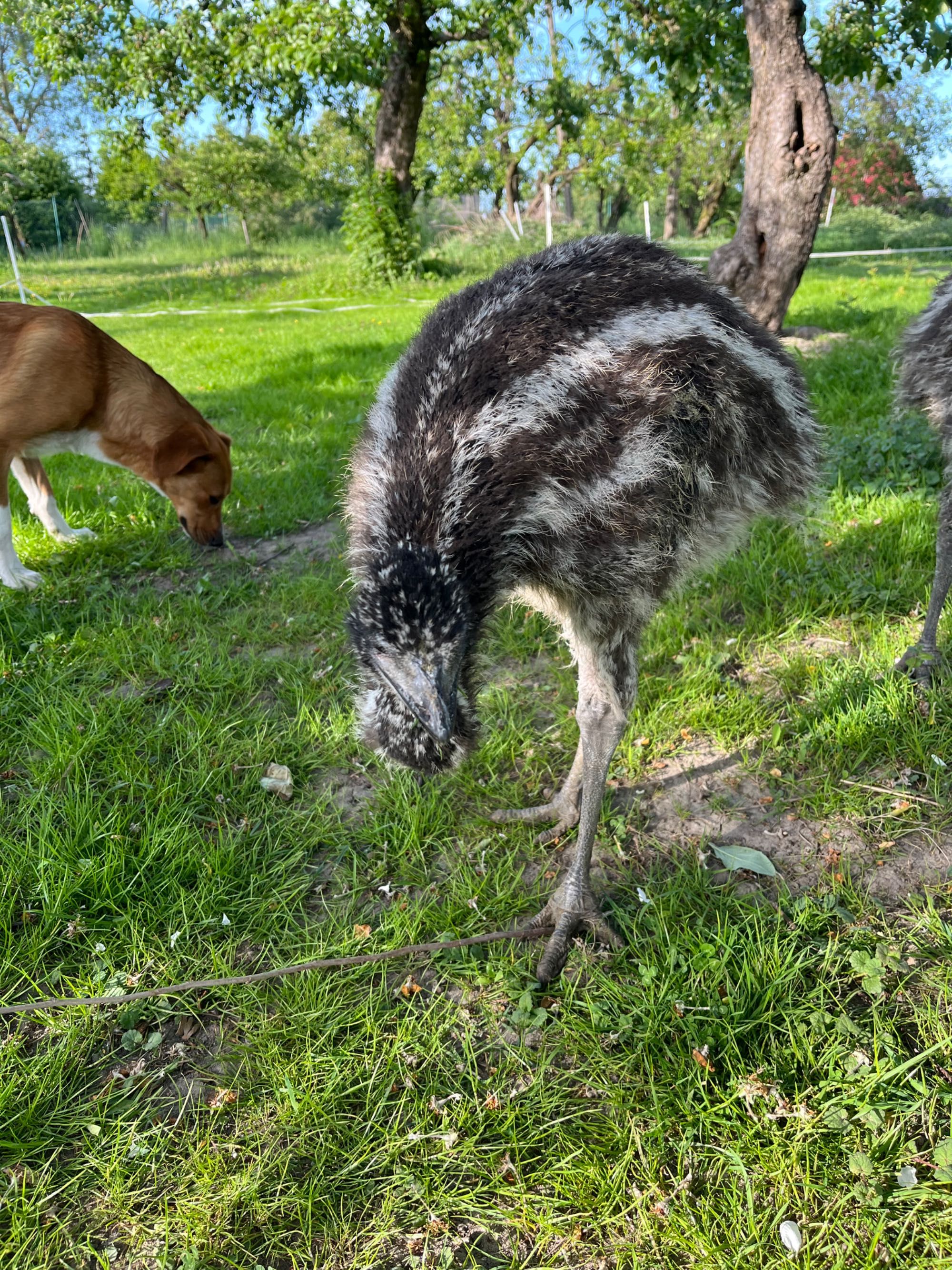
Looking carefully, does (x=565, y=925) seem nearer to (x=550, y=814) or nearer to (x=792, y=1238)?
(x=550, y=814)

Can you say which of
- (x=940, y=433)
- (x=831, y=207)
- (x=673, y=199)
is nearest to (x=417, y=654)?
(x=940, y=433)

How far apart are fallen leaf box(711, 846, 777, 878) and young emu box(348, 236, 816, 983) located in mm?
521

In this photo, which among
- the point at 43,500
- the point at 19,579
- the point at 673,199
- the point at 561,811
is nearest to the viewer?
the point at 561,811

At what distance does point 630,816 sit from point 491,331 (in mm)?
1826

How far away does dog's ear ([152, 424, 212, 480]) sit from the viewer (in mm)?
4926

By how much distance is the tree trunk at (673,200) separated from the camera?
3042cm

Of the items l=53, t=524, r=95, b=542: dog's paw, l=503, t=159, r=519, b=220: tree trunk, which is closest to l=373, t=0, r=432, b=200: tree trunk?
l=503, t=159, r=519, b=220: tree trunk

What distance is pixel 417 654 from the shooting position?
199cm

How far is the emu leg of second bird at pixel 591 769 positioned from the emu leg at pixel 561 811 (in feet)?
1.44

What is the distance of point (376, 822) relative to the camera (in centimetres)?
309

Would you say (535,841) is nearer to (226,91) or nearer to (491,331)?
(491,331)

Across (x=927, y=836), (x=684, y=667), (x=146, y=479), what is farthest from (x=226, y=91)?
(x=927, y=836)

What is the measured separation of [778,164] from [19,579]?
22.0 ft

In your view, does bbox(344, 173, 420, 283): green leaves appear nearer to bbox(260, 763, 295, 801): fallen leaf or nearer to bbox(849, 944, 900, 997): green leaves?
bbox(260, 763, 295, 801): fallen leaf
